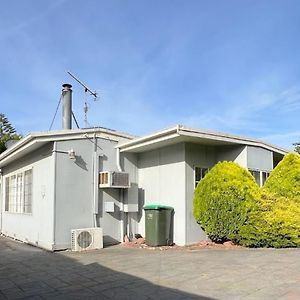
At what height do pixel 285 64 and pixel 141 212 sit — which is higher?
pixel 285 64

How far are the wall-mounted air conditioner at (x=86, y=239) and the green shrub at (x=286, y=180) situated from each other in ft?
16.1

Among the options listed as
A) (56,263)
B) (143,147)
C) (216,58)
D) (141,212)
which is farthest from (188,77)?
(56,263)

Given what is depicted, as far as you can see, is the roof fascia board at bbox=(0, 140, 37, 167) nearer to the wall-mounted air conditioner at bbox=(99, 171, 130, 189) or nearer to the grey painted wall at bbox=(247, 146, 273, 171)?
the wall-mounted air conditioner at bbox=(99, 171, 130, 189)

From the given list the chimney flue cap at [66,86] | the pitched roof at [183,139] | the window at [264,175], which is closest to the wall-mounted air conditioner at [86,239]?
the pitched roof at [183,139]

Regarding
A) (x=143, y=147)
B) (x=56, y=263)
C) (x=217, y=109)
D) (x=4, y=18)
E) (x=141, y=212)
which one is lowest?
(x=56, y=263)

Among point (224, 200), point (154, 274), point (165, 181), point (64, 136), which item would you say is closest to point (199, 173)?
point (165, 181)

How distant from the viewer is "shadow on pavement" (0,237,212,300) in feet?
17.3

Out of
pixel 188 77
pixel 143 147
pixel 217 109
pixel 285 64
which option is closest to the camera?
pixel 143 147

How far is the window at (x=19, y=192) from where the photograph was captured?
40.4 ft

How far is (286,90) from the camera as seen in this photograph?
586 inches

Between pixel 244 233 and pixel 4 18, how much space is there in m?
8.30

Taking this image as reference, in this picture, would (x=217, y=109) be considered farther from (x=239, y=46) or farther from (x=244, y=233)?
(x=244, y=233)

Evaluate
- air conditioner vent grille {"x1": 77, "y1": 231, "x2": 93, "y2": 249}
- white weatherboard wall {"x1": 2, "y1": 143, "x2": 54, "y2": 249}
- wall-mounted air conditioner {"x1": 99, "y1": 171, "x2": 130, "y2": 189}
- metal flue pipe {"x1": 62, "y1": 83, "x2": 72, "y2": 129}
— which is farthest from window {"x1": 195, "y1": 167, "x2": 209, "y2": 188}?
metal flue pipe {"x1": 62, "y1": 83, "x2": 72, "y2": 129}

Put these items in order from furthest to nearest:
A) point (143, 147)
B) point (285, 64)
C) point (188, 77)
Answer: point (188, 77), point (285, 64), point (143, 147)
